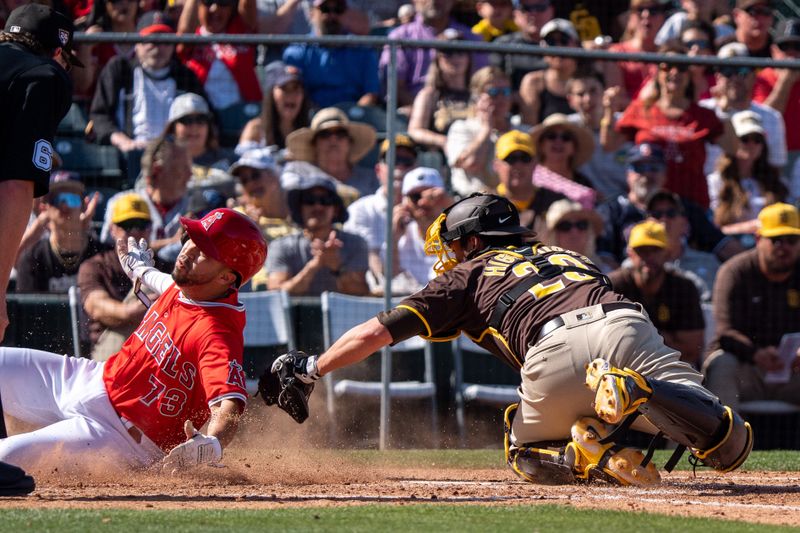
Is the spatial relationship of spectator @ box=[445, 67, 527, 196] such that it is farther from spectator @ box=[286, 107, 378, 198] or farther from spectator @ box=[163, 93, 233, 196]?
spectator @ box=[163, 93, 233, 196]

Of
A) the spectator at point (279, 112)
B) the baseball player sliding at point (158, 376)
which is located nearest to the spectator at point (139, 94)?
the spectator at point (279, 112)

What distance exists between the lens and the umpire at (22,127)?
4598 millimetres

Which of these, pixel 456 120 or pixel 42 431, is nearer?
pixel 42 431

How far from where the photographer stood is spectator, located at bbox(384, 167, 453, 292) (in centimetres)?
930

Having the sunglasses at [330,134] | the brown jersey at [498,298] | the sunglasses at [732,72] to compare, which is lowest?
the brown jersey at [498,298]

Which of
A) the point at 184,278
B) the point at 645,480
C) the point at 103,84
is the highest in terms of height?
the point at 103,84

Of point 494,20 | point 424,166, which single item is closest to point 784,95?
point 494,20

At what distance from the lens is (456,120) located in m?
10.1

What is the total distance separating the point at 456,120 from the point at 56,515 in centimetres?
654

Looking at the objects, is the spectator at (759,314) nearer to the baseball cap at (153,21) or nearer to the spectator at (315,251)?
the spectator at (315,251)

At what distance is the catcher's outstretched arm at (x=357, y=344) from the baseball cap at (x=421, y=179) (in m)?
3.91

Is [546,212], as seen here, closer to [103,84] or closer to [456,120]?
[456,120]

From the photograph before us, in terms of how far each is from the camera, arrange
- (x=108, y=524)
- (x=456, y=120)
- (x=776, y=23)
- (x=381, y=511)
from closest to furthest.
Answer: (x=108, y=524), (x=381, y=511), (x=456, y=120), (x=776, y=23)

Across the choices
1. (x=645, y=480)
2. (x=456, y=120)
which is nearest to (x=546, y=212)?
(x=456, y=120)
